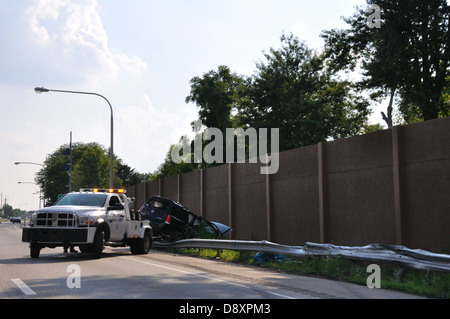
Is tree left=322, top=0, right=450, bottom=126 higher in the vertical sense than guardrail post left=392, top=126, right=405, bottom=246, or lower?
higher

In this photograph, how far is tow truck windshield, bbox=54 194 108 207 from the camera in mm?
18438

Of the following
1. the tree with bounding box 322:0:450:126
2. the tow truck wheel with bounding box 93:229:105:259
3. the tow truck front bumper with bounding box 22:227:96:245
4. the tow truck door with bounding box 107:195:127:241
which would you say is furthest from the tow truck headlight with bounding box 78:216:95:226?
the tree with bounding box 322:0:450:126

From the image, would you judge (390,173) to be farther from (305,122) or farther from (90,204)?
(305,122)

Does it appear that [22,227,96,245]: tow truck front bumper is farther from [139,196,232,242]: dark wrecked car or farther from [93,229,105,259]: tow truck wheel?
[139,196,232,242]: dark wrecked car

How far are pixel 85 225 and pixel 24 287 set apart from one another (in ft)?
21.7

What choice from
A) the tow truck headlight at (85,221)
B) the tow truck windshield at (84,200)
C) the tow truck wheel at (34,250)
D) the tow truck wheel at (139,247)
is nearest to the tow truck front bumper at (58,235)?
the tow truck headlight at (85,221)

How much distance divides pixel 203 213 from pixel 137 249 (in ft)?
27.5

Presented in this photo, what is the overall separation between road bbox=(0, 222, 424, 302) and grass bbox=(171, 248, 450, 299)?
1.78ft

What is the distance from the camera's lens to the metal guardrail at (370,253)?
10844 mm

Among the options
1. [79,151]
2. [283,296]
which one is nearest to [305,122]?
[283,296]

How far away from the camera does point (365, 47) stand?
127 feet

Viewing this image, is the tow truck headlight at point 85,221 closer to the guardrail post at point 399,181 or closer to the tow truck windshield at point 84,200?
the tow truck windshield at point 84,200

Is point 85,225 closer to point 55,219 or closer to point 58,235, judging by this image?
point 58,235

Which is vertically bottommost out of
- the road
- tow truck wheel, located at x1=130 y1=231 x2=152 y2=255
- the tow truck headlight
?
the road
